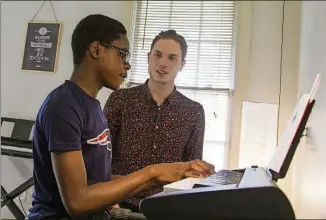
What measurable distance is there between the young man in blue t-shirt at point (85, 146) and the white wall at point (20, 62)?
1.91 metres

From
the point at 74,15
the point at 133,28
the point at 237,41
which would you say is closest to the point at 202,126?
the point at 237,41

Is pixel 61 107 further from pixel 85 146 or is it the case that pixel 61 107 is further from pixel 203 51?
pixel 203 51

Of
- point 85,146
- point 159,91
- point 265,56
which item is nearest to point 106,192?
point 85,146

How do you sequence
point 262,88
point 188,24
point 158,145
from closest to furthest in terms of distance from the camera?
point 158,145 < point 262,88 < point 188,24

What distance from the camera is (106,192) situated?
91 centimetres

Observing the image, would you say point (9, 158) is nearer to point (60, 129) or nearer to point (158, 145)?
point (158, 145)

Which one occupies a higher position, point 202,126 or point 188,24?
point 188,24

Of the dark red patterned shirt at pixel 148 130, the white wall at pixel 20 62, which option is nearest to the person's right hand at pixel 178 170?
the dark red patterned shirt at pixel 148 130

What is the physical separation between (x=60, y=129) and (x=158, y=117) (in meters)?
0.89

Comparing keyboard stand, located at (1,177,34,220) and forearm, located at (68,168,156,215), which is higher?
forearm, located at (68,168,156,215)

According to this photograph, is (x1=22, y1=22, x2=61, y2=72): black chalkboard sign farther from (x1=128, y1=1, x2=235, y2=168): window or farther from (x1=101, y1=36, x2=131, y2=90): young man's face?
(x1=101, y1=36, x2=131, y2=90): young man's face

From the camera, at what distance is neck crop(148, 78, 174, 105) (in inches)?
71.2

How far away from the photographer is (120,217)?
961 millimetres

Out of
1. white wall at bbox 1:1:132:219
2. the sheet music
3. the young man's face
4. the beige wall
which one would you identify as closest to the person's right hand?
the young man's face
